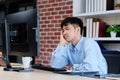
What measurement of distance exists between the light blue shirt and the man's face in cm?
10

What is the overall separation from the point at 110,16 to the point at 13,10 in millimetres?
2643

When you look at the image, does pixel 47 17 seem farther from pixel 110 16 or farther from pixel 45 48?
pixel 110 16

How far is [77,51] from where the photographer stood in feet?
8.14

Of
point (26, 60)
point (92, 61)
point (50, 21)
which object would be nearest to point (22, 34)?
point (26, 60)

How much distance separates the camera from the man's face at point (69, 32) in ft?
7.86

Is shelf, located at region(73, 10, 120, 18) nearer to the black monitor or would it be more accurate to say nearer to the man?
the man

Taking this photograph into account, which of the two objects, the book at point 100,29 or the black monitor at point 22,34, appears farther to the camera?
the book at point 100,29

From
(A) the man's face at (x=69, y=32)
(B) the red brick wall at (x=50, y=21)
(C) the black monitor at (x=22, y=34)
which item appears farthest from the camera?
(B) the red brick wall at (x=50, y=21)

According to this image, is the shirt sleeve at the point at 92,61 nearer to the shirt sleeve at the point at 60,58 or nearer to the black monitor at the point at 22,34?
the shirt sleeve at the point at 60,58

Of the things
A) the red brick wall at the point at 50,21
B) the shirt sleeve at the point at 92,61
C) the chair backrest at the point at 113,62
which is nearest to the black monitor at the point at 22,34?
the shirt sleeve at the point at 92,61

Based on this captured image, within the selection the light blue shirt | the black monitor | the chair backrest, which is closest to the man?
the light blue shirt

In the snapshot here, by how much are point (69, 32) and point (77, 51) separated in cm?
20

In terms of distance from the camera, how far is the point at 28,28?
6.54 ft

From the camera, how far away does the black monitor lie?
1.97m
